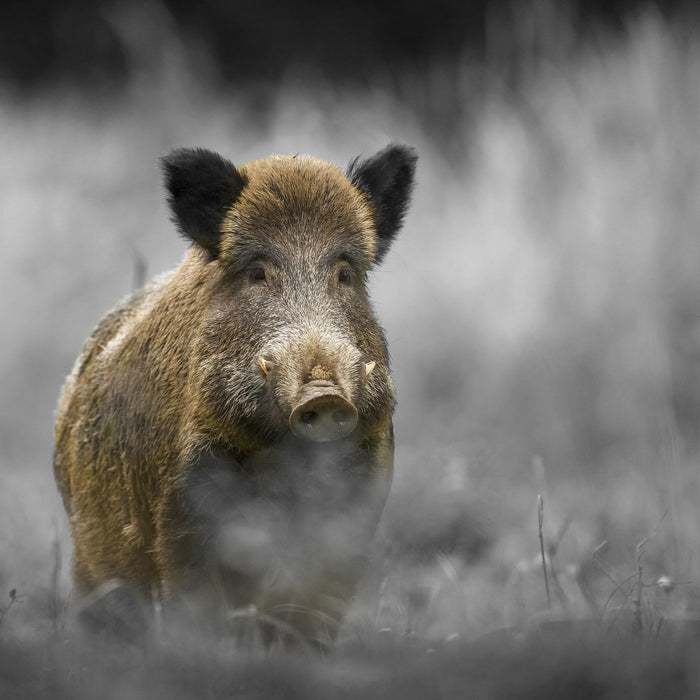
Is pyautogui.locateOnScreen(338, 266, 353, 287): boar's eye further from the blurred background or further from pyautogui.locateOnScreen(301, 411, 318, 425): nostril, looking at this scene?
the blurred background

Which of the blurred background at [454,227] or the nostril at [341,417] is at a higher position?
the blurred background at [454,227]

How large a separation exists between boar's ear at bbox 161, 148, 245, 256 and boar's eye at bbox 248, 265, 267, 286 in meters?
0.21

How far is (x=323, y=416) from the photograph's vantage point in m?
3.26

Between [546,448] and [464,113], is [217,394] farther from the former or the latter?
[464,113]

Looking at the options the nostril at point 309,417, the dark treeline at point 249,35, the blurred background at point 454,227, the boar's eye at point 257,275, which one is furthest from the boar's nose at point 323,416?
the dark treeline at point 249,35

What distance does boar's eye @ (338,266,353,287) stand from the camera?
159 inches

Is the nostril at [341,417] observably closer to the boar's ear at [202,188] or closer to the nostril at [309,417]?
the nostril at [309,417]

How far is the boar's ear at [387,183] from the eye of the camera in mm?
4348

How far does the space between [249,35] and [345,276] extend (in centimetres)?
775

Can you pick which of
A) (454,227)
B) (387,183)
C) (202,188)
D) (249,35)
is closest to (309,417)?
(202,188)

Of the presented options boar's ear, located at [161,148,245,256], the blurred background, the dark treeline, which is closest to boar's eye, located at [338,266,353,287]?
boar's ear, located at [161,148,245,256]

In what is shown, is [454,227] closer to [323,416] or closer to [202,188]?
[202,188]

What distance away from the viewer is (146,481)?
4.05 m

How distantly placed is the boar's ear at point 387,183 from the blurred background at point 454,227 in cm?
120
